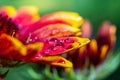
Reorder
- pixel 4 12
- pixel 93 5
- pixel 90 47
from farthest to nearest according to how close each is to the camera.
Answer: pixel 93 5, pixel 4 12, pixel 90 47

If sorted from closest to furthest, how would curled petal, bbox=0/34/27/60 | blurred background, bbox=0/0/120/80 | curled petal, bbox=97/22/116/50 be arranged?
curled petal, bbox=0/34/27/60 < curled petal, bbox=97/22/116/50 < blurred background, bbox=0/0/120/80

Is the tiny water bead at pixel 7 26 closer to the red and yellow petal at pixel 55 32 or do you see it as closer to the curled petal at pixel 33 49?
the red and yellow petal at pixel 55 32

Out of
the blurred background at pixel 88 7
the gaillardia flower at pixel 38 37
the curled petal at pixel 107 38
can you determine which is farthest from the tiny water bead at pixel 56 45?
the blurred background at pixel 88 7

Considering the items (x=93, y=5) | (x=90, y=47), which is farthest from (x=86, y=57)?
(x=93, y=5)

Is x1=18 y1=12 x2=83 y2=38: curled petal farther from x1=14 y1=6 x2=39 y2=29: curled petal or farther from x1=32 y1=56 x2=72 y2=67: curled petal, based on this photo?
x1=32 y1=56 x2=72 y2=67: curled petal

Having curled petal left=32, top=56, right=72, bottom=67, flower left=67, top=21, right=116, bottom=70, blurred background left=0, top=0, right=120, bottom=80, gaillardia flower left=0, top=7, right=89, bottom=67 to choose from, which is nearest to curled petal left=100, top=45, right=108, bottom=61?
flower left=67, top=21, right=116, bottom=70

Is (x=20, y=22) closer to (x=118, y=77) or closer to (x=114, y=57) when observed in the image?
(x=114, y=57)

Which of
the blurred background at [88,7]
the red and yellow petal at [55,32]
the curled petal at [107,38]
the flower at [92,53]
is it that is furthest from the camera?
the blurred background at [88,7]
